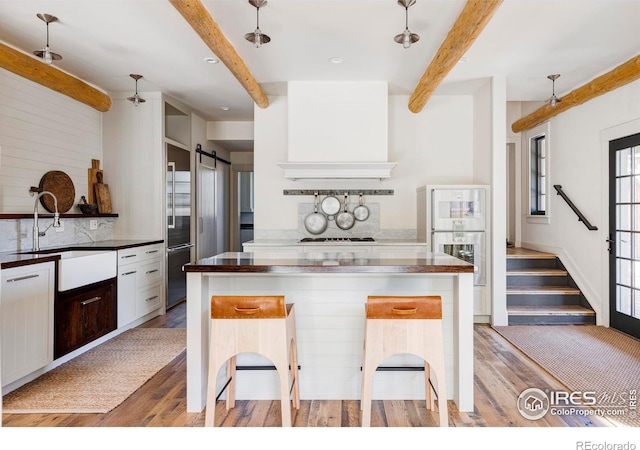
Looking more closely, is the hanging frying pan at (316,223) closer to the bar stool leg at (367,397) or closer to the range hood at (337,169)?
the range hood at (337,169)

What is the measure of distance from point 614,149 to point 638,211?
2.30 feet

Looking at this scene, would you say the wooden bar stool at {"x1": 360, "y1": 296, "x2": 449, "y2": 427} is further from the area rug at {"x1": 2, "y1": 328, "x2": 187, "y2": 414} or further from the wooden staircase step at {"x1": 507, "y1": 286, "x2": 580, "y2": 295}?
the wooden staircase step at {"x1": 507, "y1": 286, "x2": 580, "y2": 295}

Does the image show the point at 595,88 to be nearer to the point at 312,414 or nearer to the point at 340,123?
the point at 340,123

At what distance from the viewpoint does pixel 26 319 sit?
8.83 feet

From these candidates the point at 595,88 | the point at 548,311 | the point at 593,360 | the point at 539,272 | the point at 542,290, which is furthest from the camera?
the point at 539,272

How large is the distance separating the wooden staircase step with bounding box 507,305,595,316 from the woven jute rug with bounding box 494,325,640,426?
0.49 feet

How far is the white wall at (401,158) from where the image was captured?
4.97 meters

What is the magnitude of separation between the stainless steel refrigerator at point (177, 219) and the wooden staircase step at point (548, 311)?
3.97 metres

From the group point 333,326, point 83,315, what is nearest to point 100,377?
point 83,315

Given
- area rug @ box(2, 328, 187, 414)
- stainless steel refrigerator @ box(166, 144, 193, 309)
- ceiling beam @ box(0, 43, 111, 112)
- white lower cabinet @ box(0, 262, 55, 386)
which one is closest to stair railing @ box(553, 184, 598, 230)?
area rug @ box(2, 328, 187, 414)

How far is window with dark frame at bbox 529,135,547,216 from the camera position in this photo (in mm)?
5676

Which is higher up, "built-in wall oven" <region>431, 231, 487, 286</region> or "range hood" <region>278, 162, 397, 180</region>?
"range hood" <region>278, 162, 397, 180</region>

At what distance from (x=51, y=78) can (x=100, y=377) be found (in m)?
2.79

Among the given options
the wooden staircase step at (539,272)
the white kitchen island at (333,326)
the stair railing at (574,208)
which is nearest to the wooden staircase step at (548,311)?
the wooden staircase step at (539,272)
